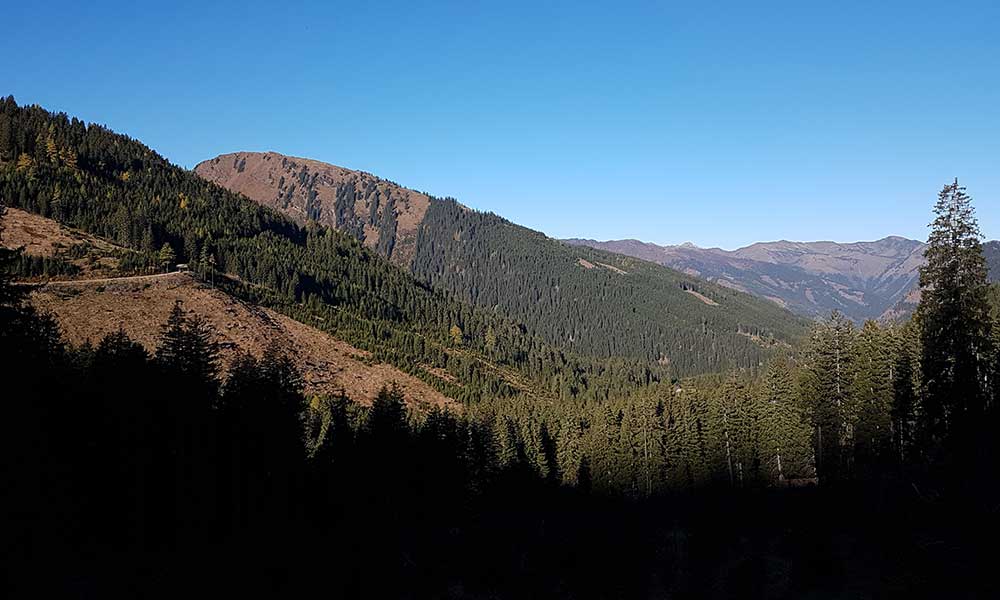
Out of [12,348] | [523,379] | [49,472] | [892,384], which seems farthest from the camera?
[523,379]

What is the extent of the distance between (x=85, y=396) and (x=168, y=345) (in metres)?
5.75

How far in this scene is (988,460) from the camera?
33562mm

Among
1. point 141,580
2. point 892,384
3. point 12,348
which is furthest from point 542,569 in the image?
point 892,384

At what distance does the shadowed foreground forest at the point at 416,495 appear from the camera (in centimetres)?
2442

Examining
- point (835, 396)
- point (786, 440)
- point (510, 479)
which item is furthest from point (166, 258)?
point (835, 396)

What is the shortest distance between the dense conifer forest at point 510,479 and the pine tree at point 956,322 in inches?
4.5

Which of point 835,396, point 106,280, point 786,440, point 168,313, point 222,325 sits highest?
point 106,280

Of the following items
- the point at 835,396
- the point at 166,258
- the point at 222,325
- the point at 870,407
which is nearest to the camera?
the point at 870,407

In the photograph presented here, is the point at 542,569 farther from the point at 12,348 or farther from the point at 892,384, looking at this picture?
the point at 892,384

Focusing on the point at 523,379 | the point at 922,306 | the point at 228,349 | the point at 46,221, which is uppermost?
the point at 46,221

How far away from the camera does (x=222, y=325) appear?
361 feet

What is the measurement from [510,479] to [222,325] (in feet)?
214

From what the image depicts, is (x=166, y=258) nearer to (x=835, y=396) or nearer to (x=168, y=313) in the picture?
(x=168, y=313)

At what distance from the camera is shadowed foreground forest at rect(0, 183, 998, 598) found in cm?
2442
